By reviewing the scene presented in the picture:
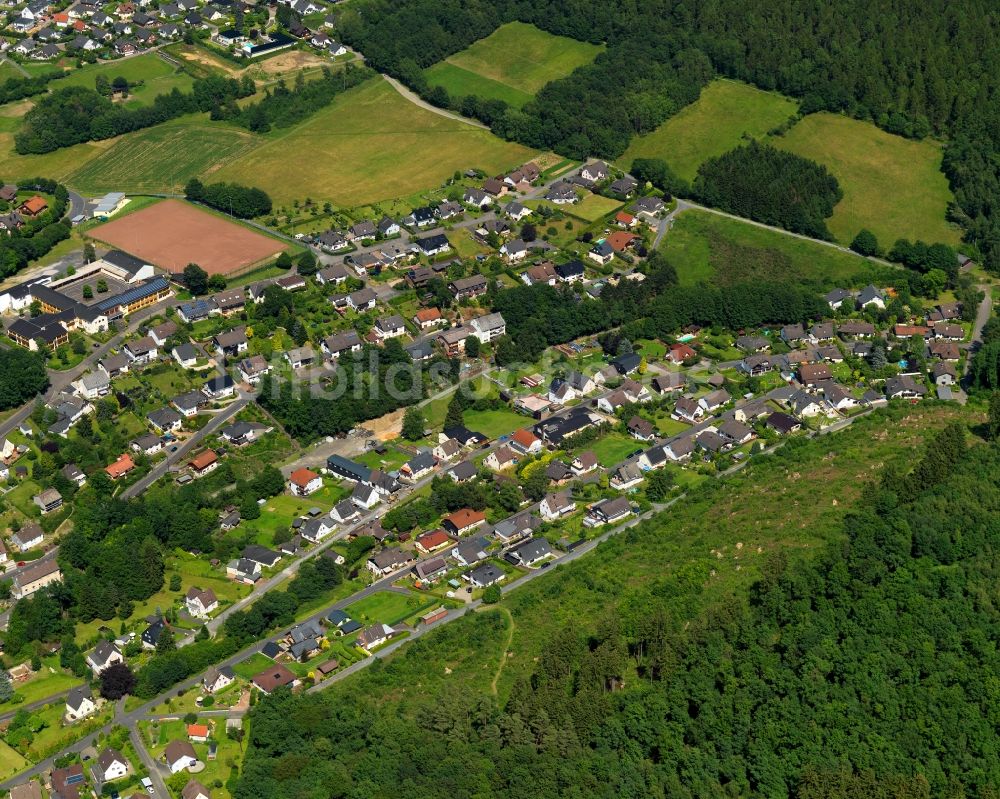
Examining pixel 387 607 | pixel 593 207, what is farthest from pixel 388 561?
pixel 593 207

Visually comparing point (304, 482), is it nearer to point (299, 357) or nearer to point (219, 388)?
point (219, 388)

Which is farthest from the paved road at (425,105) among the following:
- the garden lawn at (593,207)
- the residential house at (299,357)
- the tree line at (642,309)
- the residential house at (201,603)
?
the residential house at (201,603)

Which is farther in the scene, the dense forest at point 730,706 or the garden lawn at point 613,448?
the garden lawn at point 613,448

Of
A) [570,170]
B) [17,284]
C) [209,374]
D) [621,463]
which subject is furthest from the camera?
[570,170]

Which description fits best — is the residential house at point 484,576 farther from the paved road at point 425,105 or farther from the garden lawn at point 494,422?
the paved road at point 425,105

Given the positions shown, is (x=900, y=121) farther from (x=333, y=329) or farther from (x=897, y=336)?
(x=333, y=329)

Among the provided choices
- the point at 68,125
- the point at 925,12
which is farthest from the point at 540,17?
the point at 68,125

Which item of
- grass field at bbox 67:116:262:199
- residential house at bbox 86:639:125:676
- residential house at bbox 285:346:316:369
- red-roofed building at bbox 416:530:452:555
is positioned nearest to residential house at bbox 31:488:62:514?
residential house at bbox 86:639:125:676
